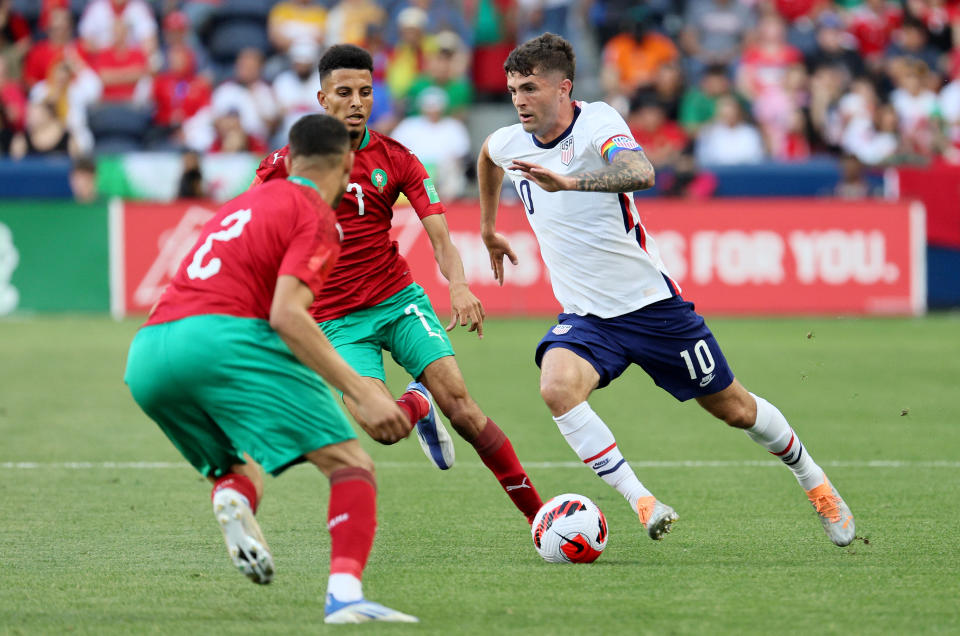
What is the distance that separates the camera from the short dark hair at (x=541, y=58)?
6.43 meters

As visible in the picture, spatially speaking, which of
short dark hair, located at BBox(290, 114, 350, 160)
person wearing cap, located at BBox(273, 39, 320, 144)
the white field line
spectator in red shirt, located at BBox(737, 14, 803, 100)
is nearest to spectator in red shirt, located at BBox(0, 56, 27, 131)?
person wearing cap, located at BBox(273, 39, 320, 144)

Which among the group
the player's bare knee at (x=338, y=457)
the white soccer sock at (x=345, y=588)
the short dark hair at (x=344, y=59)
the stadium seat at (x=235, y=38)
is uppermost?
the short dark hair at (x=344, y=59)

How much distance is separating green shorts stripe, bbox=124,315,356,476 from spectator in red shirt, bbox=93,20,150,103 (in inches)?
637

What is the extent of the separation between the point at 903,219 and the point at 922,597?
1198 centimetres

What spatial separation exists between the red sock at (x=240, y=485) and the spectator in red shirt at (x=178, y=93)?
1511 cm

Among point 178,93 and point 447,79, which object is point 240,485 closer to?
point 447,79

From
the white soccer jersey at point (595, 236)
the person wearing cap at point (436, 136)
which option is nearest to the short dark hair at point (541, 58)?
the white soccer jersey at point (595, 236)

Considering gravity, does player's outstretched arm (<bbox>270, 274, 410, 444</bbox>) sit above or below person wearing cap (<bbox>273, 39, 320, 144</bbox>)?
above

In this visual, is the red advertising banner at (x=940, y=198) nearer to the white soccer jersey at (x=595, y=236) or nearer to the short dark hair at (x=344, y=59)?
the white soccer jersey at (x=595, y=236)

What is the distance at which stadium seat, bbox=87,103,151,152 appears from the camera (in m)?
19.6

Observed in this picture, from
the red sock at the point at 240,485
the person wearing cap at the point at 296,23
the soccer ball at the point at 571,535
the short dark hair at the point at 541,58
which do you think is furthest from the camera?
the person wearing cap at the point at 296,23

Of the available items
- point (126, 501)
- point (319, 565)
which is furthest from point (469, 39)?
point (319, 565)

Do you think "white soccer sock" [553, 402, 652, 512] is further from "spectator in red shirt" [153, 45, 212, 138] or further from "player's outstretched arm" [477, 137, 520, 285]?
"spectator in red shirt" [153, 45, 212, 138]

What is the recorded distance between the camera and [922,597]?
5.20 meters
